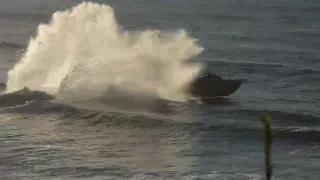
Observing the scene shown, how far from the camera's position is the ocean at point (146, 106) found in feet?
77.7

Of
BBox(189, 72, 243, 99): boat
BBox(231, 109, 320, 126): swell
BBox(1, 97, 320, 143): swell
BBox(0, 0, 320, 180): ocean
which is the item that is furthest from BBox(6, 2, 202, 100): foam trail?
BBox(231, 109, 320, 126): swell

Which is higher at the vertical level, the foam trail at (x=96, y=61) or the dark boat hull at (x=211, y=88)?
the foam trail at (x=96, y=61)

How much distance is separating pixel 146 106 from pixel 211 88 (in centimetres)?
424

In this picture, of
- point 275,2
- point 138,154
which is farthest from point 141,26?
point 138,154

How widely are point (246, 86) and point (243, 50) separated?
1408 centimetres

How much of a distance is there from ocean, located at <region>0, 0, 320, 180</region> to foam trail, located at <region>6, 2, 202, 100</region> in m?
0.06

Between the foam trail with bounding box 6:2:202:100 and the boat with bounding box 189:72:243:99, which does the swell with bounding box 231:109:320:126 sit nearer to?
the boat with bounding box 189:72:243:99

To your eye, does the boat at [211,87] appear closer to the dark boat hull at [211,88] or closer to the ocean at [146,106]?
the dark boat hull at [211,88]

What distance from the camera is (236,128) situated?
29.8 meters

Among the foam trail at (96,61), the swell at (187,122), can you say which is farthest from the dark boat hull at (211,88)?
the swell at (187,122)

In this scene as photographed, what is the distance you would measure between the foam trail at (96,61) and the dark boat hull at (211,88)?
2.69ft

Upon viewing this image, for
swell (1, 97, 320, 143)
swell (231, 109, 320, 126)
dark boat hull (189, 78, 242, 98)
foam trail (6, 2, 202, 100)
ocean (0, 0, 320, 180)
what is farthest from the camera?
foam trail (6, 2, 202, 100)

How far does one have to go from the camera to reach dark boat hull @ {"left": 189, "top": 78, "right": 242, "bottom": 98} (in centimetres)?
3638

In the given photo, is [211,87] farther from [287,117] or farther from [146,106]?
[287,117]
